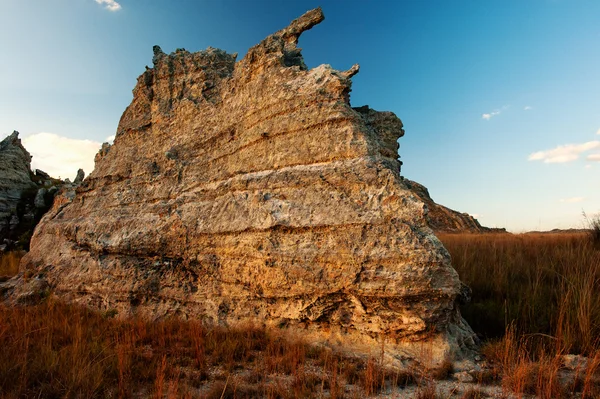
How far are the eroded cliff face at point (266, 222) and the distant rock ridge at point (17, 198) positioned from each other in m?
8.28

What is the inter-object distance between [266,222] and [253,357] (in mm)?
2017

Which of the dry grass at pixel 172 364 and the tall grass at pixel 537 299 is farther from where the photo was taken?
the tall grass at pixel 537 299

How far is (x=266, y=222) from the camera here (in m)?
5.41

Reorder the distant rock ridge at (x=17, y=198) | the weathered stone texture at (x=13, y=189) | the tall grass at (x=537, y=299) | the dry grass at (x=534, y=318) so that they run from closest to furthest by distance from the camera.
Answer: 1. the dry grass at (x=534, y=318)
2. the tall grass at (x=537, y=299)
3. the distant rock ridge at (x=17, y=198)
4. the weathered stone texture at (x=13, y=189)

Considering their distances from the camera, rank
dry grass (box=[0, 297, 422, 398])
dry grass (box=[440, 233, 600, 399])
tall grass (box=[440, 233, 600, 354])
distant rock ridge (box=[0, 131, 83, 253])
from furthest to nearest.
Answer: distant rock ridge (box=[0, 131, 83, 253])
tall grass (box=[440, 233, 600, 354])
dry grass (box=[0, 297, 422, 398])
dry grass (box=[440, 233, 600, 399])

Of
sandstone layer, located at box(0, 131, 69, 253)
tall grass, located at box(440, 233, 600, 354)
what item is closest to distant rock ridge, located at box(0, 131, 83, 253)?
sandstone layer, located at box(0, 131, 69, 253)

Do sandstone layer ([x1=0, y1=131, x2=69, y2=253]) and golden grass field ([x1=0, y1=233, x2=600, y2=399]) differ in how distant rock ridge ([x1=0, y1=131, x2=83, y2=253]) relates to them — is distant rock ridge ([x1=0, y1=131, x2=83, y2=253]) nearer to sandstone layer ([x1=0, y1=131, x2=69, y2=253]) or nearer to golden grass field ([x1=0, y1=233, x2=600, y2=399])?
sandstone layer ([x1=0, y1=131, x2=69, y2=253])

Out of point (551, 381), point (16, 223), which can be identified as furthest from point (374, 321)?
point (16, 223)

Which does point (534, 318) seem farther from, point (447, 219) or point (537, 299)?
point (447, 219)

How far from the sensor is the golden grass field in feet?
11.6

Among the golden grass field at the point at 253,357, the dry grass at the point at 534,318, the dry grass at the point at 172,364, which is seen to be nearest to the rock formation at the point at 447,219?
the dry grass at the point at 534,318

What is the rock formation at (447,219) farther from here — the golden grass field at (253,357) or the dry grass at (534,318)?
the golden grass field at (253,357)

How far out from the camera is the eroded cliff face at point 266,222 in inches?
177

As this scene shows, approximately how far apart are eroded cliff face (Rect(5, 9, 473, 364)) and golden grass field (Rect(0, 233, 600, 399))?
20.1 inches
